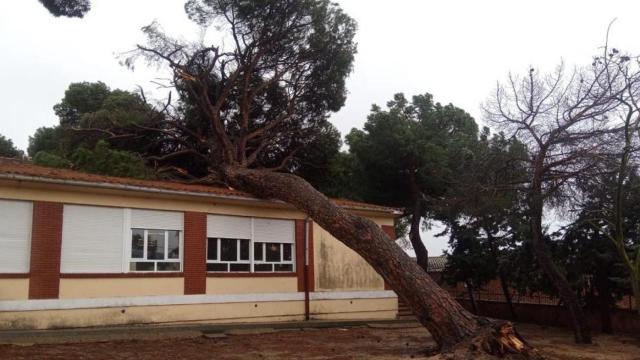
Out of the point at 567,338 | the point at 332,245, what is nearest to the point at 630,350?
the point at 567,338

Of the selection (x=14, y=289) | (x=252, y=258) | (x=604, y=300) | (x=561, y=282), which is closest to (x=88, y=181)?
(x=14, y=289)

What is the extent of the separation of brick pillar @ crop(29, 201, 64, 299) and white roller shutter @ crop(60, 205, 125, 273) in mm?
179

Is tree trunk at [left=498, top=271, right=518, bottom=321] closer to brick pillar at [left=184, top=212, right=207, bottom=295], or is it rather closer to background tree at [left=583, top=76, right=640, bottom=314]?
background tree at [left=583, top=76, right=640, bottom=314]

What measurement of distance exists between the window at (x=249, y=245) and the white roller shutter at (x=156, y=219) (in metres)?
0.99

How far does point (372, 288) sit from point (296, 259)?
323 cm

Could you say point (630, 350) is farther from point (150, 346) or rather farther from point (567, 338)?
point (150, 346)

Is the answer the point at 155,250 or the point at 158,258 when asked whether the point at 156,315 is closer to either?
the point at 158,258

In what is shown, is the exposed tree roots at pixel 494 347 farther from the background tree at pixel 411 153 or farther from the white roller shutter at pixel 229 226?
the background tree at pixel 411 153

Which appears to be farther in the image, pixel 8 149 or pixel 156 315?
pixel 8 149

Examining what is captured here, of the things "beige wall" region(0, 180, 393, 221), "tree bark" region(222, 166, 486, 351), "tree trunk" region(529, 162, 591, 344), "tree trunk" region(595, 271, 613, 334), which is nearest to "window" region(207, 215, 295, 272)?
"beige wall" region(0, 180, 393, 221)

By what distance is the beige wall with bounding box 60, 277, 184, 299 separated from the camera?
551 inches

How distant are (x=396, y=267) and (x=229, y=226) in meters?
6.45

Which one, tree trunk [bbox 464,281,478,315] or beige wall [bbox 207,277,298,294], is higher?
beige wall [bbox 207,277,298,294]

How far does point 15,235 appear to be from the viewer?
44.2 feet
